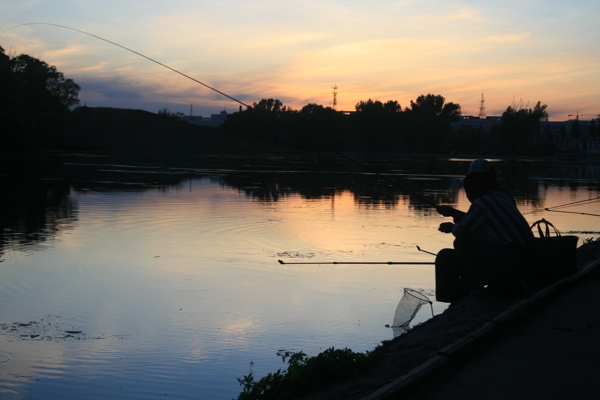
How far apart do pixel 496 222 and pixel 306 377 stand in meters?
2.61

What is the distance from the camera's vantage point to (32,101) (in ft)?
237

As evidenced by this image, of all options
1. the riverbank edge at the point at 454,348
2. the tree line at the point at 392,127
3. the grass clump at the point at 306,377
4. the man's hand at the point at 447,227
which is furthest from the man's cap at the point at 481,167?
the tree line at the point at 392,127

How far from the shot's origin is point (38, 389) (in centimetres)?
525

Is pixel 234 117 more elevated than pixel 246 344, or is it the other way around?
pixel 234 117

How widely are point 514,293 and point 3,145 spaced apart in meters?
62.8

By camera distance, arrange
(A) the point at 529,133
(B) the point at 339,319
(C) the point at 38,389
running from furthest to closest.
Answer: (A) the point at 529,133, (B) the point at 339,319, (C) the point at 38,389

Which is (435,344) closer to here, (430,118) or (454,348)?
(454,348)

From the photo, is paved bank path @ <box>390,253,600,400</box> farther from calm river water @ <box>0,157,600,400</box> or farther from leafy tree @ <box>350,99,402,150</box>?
leafy tree @ <box>350,99,402,150</box>

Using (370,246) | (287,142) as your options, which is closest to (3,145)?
(370,246)

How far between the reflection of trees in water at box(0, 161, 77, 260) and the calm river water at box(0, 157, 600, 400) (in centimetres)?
6

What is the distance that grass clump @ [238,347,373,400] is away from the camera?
448 centimetres

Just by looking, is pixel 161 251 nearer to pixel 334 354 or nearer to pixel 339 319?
pixel 339 319

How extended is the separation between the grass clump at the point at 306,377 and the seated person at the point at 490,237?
1.87m

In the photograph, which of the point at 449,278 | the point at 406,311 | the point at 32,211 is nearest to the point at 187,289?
the point at 406,311
